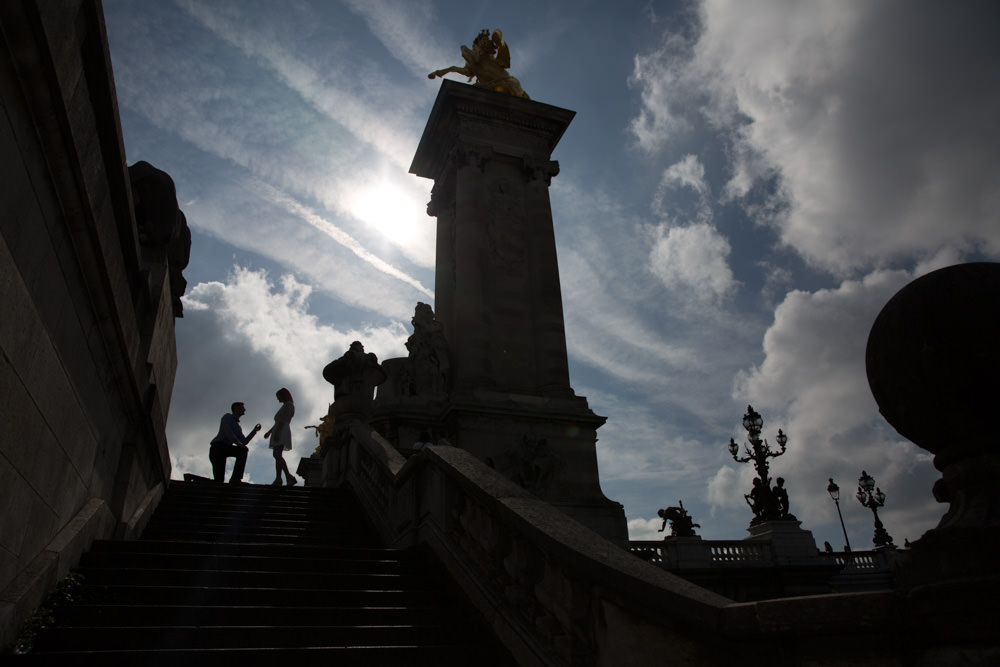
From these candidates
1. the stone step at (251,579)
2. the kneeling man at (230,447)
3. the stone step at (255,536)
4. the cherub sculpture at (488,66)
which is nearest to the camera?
the stone step at (251,579)

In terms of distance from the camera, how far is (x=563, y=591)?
424 cm

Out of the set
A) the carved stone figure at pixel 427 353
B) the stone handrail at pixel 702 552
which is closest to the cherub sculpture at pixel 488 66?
the carved stone figure at pixel 427 353

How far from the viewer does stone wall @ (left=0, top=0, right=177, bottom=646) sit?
3.49 m

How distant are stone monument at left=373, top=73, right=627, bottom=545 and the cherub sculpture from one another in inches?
66.0

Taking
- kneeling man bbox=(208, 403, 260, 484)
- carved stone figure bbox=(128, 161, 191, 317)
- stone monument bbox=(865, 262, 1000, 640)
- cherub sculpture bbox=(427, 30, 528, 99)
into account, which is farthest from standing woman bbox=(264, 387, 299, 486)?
cherub sculpture bbox=(427, 30, 528, 99)

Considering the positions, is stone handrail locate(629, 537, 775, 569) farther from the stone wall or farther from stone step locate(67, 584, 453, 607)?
the stone wall

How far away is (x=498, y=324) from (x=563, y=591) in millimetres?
14689

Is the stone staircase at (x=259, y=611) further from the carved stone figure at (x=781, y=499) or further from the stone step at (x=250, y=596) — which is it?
the carved stone figure at (x=781, y=499)

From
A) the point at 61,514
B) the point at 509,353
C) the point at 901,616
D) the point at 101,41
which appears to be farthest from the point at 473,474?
the point at 509,353

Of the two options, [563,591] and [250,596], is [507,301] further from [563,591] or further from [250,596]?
[563,591]

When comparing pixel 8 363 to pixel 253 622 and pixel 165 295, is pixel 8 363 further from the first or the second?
pixel 165 295

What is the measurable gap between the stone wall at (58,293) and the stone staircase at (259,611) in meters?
0.35

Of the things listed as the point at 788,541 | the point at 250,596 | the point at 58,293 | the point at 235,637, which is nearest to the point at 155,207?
the point at 58,293

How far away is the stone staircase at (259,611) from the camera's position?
4207 millimetres
